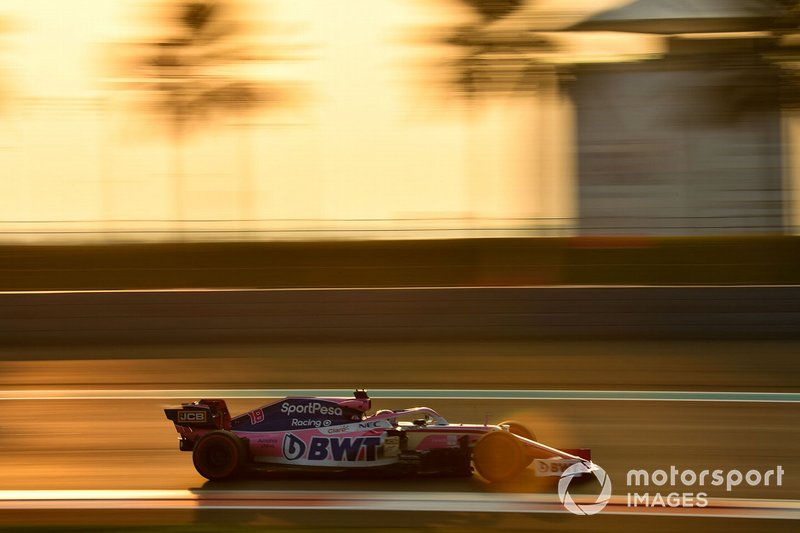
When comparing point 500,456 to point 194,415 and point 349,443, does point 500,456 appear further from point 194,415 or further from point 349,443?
point 194,415

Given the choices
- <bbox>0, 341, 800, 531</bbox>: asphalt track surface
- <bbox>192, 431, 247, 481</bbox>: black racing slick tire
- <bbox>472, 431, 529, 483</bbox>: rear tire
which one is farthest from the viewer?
<bbox>192, 431, 247, 481</bbox>: black racing slick tire

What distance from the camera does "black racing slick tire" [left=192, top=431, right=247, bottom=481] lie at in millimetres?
5633

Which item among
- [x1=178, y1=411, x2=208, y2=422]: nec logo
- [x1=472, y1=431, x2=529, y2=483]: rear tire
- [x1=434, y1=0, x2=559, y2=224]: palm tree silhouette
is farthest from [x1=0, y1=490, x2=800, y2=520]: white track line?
[x1=434, y1=0, x2=559, y2=224]: palm tree silhouette

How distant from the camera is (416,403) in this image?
8.52m

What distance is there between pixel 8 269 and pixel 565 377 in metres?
11.7

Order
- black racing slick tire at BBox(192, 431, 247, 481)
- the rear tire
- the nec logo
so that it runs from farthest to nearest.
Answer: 1. the nec logo
2. black racing slick tire at BBox(192, 431, 247, 481)
3. the rear tire

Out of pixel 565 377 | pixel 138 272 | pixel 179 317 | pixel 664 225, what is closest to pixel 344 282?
pixel 138 272

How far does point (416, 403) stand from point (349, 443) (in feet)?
9.64
